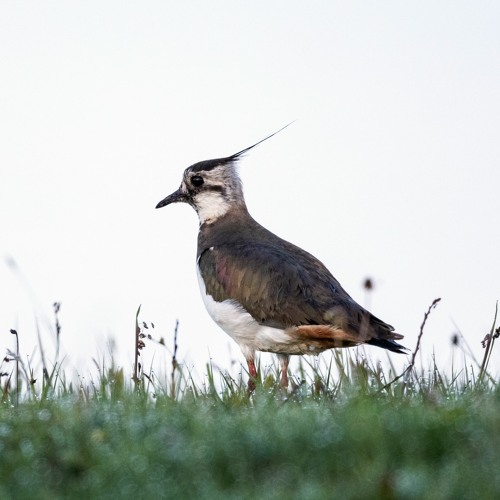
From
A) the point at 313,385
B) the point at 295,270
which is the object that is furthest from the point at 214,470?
the point at 295,270

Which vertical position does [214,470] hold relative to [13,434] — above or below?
below

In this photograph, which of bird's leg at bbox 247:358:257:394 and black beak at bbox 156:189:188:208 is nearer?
bird's leg at bbox 247:358:257:394

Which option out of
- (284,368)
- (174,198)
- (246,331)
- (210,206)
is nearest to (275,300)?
(246,331)

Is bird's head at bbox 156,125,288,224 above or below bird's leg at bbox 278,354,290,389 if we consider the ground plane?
above

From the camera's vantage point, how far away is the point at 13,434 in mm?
5281

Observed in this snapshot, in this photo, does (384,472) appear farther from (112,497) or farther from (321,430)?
(112,497)

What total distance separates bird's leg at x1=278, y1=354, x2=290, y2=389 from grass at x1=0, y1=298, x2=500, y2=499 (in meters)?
1.81

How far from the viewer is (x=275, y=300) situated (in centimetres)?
915

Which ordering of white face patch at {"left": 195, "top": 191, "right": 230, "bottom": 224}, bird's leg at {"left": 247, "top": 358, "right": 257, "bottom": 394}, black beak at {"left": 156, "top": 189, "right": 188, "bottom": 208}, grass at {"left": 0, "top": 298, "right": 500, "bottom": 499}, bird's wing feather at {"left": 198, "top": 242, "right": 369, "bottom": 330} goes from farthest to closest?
black beak at {"left": 156, "top": 189, "right": 188, "bottom": 208}, white face patch at {"left": 195, "top": 191, "right": 230, "bottom": 224}, bird's wing feather at {"left": 198, "top": 242, "right": 369, "bottom": 330}, bird's leg at {"left": 247, "top": 358, "right": 257, "bottom": 394}, grass at {"left": 0, "top": 298, "right": 500, "bottom": 499}

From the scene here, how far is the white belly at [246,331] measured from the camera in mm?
9148

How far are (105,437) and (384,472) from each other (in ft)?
4.76

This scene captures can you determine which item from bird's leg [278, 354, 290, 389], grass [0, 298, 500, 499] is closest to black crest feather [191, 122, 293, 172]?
bird's leg [278, 354, 290, 389]

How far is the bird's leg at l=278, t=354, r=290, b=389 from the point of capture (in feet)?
26.1

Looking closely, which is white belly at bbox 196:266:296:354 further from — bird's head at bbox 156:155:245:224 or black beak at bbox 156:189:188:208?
black beak at bbox 156:189:188:208
